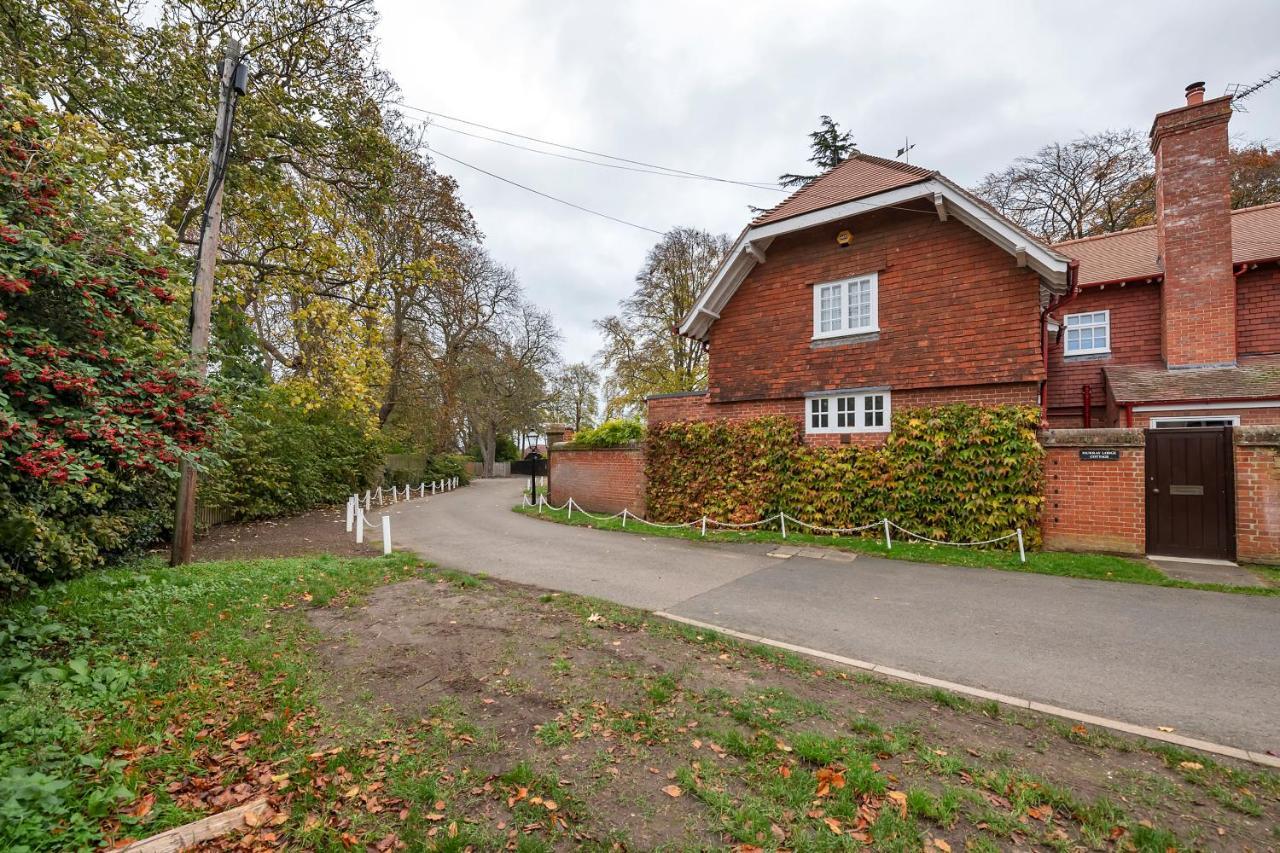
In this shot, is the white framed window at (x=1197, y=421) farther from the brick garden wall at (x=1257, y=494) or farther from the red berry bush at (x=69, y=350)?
the red berry bush at (x=69, y=350)

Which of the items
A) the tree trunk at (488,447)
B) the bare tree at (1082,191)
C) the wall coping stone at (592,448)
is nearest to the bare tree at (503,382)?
the tree trunk at (488,447)

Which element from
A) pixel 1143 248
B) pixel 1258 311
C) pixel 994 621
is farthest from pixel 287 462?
pixel 1143 248

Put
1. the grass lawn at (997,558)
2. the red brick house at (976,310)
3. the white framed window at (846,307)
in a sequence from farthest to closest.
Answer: the white framed window at (846,307), the red brick house at (976,310), the grass lawn at (997,558)

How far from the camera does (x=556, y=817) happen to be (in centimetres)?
276

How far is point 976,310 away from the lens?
408 inches

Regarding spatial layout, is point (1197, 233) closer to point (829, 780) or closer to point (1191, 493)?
point (1191, 493)

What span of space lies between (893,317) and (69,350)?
41.0 feet

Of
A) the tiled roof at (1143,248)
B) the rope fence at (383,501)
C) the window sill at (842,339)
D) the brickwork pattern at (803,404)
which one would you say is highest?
the tiled roof at (1143,248)

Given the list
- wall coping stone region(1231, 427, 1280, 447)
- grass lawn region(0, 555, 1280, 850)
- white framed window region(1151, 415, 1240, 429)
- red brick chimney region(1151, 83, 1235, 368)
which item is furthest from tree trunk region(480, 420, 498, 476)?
wall coping stone region(1231, 427, 1280, 447)

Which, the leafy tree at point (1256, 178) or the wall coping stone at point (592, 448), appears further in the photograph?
the leafy tree at point (1256, 178)

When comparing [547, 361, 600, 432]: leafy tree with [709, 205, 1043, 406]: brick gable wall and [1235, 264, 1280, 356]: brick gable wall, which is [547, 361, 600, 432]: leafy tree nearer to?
[709, 205, 1043, 406]: brick gable wall

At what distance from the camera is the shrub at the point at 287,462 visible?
1330cm

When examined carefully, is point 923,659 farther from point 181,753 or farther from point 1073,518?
point 1073,518

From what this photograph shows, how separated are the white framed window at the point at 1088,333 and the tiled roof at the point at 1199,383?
1.36 m
